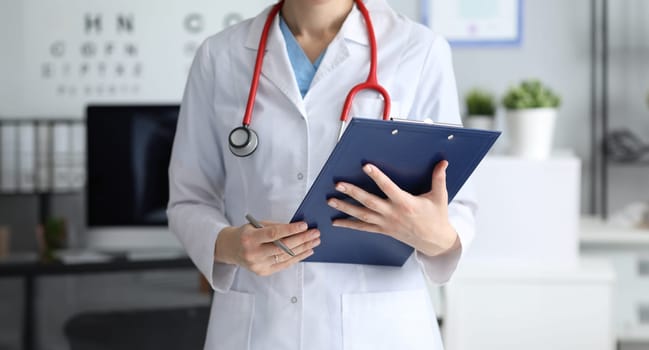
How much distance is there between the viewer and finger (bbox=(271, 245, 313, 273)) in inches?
44.2

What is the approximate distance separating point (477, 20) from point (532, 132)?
2.62 feet

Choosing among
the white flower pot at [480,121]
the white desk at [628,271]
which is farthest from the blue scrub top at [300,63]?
the white desk at [628,271]

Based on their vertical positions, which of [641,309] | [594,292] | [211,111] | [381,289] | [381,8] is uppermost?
[381,8]

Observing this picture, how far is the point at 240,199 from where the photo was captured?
1.28 meters

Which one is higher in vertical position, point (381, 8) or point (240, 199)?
point (381, 8)

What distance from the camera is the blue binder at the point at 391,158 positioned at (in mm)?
986

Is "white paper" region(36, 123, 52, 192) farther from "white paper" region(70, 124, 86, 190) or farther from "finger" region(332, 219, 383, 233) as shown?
"finger" region(332, 219, 383, 233)

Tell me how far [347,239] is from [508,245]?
123 centimetres

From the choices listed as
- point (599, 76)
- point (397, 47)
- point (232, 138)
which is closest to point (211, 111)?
point (232, 138)

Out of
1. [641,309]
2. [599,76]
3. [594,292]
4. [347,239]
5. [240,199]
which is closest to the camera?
[347,239]

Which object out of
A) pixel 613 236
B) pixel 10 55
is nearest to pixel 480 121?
pixel 613 236

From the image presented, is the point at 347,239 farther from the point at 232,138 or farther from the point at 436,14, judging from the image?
the point at 436,14

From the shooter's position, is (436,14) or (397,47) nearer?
(397,47)

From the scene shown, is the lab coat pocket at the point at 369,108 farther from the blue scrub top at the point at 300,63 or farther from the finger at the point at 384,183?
the finger at the point at 384,183
